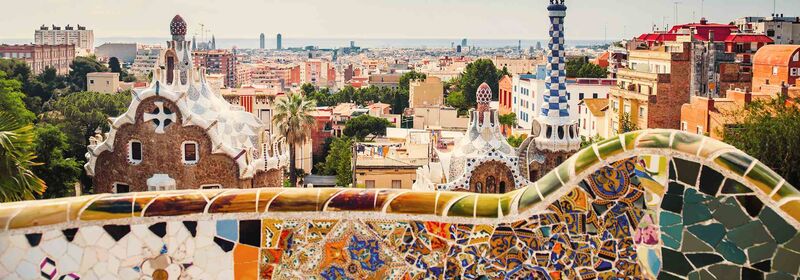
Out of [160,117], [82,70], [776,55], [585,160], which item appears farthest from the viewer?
[82,70]

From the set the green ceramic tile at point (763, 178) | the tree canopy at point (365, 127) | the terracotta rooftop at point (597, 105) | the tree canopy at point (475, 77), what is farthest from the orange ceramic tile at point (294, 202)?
the tree canopy at point (475, 77)

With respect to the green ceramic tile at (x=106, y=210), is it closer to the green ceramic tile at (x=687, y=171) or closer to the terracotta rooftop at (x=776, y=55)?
the green ceramic tile at (x=687, y=171)

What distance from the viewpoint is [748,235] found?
186 inches

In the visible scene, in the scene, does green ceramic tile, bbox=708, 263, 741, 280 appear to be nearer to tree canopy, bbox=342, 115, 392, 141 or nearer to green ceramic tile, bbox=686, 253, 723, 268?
green ceramic tile, bbox=686, 253, 723, 268

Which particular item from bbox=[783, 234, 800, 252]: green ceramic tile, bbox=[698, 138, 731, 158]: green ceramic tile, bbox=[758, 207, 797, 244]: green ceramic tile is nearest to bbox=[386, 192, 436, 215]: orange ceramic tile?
bbox=[698, 138, 731, 158]: green ceramic tile

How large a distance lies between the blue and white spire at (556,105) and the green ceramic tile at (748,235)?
45.4ft

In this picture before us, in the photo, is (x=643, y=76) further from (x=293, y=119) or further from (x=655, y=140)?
(x=655, y=140)

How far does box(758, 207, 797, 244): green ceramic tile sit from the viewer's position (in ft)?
15.2

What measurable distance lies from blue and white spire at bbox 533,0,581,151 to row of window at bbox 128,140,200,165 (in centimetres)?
616

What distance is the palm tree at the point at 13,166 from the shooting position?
876 centimetres

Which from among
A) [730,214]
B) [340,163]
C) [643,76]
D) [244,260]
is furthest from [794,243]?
[643,76]

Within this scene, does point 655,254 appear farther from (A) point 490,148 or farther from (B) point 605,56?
(B) point 605,56

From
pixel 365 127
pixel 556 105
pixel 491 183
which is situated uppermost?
pixel 556 105

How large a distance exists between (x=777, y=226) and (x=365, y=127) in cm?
5428
